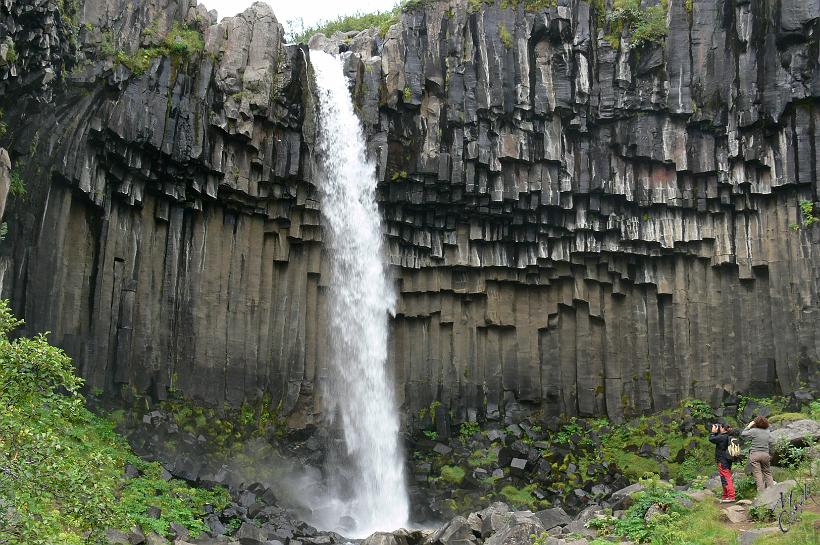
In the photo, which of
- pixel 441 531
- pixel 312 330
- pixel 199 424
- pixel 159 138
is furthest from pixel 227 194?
pixel 441 531

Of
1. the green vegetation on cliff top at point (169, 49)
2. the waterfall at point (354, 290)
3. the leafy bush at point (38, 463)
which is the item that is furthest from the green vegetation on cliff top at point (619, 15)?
the leafy bush at point (38, 463)

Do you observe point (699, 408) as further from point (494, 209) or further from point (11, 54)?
point (11, 54)

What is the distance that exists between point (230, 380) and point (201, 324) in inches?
65.0

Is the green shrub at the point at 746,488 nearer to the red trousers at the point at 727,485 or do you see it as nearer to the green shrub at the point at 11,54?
the red trousers at the point at 727,485

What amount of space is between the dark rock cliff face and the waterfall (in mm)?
491

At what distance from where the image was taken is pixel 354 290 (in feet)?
78.9

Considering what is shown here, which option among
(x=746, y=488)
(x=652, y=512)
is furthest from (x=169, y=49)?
(x=746, y=488)

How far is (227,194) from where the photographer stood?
71.6 feet

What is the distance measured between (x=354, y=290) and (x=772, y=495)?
556 inches

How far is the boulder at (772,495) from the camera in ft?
38.8

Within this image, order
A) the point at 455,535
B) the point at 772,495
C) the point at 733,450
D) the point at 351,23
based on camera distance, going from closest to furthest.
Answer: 1. the point at 772,495
2. the point at 733,450
3. the point at 455,535
4. the point at 351,23

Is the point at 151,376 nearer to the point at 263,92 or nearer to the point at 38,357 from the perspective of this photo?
the point at 263,92

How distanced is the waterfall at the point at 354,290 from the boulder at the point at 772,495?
11.9m

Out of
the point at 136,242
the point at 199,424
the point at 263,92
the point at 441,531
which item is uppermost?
the point at 263,92
